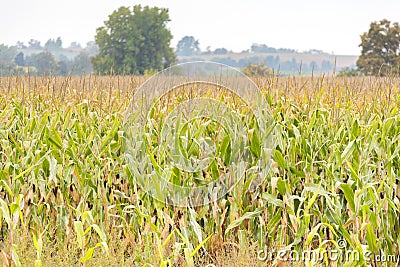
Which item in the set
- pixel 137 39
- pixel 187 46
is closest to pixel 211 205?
pixel 137 39

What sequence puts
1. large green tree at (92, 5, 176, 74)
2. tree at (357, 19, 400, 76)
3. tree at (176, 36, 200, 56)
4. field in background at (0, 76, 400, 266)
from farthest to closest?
tree at (176, 36, 200, 56), large green tree at (92, 5, 176, 74), tree at (357, 19, 400, 76), field in background at (0, 76, 400, 266)

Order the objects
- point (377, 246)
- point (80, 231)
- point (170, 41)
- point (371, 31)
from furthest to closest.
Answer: point (170, 41)
point (371, 31)
point (377, 246)
point (80, 231)

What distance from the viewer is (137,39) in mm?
51000

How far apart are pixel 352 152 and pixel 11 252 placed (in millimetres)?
2758

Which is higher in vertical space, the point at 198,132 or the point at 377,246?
the point at 198,132

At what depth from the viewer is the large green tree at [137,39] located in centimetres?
4938

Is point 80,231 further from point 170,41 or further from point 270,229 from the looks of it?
point 170,41

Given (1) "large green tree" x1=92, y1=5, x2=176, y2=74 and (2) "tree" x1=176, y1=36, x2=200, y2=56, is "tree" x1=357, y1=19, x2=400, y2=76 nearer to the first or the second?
(1) "large green tree" x1=92, y1=5, x2=176, y2=74

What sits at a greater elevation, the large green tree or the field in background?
the large green tree

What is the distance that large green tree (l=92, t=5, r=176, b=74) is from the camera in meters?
49.4

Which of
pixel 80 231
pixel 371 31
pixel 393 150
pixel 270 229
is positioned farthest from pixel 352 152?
pixel 371 31

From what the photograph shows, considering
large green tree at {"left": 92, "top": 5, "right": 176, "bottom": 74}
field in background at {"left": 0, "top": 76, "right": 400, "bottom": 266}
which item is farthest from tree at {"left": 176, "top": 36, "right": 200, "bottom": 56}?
field in background at {"left": 0, "top": 76, "right": 400, "bottom": 266}

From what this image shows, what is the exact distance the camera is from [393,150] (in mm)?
4785

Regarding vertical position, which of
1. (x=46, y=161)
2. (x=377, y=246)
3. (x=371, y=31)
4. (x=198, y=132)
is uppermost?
(x=371, y=31)
